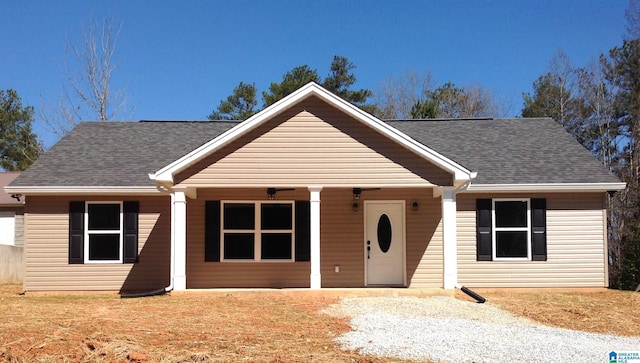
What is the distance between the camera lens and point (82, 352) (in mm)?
6641

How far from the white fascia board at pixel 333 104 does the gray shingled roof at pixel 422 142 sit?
6.73 feet

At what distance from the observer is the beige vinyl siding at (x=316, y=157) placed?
11.7 meters

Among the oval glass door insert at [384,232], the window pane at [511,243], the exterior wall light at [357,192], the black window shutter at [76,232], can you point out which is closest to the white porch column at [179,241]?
the black window shutter at [76,232]

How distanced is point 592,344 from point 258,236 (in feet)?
26.0

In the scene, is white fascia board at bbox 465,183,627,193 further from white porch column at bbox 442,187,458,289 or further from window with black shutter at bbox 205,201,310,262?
window with black shutter at bbox 205,201,310,262

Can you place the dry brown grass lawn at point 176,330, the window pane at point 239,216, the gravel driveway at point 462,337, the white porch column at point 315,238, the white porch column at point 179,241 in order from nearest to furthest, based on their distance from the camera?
1. the dry brown grass lawn at point 176,330
2. the gravel driveway at point 462,337
3. the white porch column at point 179,241
4. the white porch column at point 315,238
5. the window pane at point 239,216

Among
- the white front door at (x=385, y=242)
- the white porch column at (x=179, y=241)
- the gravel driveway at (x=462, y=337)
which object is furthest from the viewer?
the white front door at (x=385, y=242)

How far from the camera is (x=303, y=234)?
1347 cm

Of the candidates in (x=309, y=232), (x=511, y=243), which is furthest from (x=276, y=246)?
(x=511, y=243)

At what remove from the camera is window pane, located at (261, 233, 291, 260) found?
13.5 m

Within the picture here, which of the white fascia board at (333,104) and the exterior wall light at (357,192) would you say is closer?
the white fascia board at (333,104)

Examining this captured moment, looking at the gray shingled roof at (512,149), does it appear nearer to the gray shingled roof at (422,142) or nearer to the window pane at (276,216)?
the gray shingled roof at (422,142)

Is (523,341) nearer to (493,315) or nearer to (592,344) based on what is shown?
(592,344)

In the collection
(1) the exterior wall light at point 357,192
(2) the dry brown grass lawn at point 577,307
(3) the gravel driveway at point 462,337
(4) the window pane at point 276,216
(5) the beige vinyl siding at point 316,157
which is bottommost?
(2) the dry brown grass lawn at point 577,307
